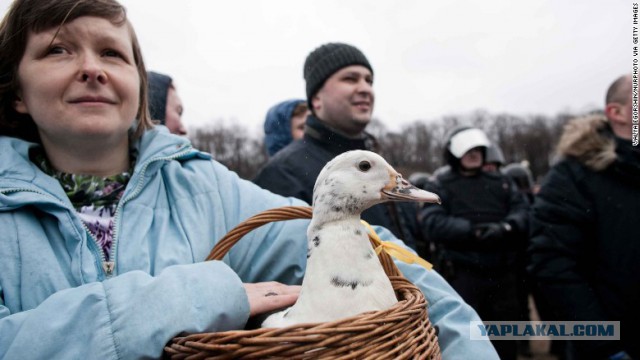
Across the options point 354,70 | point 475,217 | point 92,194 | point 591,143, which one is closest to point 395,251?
point 92,194

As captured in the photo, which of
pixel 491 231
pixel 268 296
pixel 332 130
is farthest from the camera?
pixel 491 231

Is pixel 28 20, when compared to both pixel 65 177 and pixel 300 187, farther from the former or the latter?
Result: pixel 300 187

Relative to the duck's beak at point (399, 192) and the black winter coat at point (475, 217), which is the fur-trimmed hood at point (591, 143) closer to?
the black winter coat at point (475, 217)

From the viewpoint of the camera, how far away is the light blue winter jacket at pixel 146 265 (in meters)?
0.99

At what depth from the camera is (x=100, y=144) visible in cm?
147

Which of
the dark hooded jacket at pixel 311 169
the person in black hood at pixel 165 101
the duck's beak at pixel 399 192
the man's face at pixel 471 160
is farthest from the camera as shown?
the man's face at pixel 471 160

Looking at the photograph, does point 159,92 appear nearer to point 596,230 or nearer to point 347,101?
point 347,101

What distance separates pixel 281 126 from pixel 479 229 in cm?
185

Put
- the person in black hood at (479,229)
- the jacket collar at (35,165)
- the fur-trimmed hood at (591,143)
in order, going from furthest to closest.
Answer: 1. the person in black hood at (479,229)
2. the fur-trimmed hood at (591,143)
3. the jacket collar at (35,165)

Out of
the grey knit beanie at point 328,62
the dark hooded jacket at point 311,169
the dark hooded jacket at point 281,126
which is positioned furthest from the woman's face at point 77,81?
the dark hooded jacket at point 281,126

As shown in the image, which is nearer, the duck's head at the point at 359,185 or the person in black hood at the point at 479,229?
the duck's head at the point at 359,185

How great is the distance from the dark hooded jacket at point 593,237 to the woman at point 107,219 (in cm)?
151

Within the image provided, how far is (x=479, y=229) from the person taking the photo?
3744mm

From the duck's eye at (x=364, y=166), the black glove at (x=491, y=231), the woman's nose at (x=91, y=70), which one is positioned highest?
the woman's nose at (x=91, y=70)
